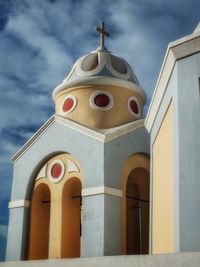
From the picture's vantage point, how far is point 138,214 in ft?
49.1

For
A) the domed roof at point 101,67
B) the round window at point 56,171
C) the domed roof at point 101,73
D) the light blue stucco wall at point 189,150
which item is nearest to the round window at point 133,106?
the domed roof at point 101,73

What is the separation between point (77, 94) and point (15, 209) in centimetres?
433

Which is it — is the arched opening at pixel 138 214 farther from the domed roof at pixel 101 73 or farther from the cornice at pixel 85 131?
the domed roof at pixel 101 73

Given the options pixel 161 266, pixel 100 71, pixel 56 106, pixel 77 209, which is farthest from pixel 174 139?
pixel 56 106

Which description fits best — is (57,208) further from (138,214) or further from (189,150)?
(189,150)

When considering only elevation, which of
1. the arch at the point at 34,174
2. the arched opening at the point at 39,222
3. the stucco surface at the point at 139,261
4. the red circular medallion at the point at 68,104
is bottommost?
the stucco surface at the point at 139,261

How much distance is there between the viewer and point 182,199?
23.8 feet

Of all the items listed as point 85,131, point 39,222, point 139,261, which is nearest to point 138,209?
point 39,222

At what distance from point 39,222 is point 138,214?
3283 millimetres

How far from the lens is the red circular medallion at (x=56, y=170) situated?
14.0 m

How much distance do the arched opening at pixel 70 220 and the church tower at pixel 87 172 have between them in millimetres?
29

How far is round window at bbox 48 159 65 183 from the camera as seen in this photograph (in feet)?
45.6

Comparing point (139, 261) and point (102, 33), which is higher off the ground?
point (102, 33)

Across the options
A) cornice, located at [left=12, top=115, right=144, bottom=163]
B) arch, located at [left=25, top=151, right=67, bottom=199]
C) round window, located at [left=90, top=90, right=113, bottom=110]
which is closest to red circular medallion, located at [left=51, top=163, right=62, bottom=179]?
arch, located at [left=25, top=151, right=67, bottom=199]
